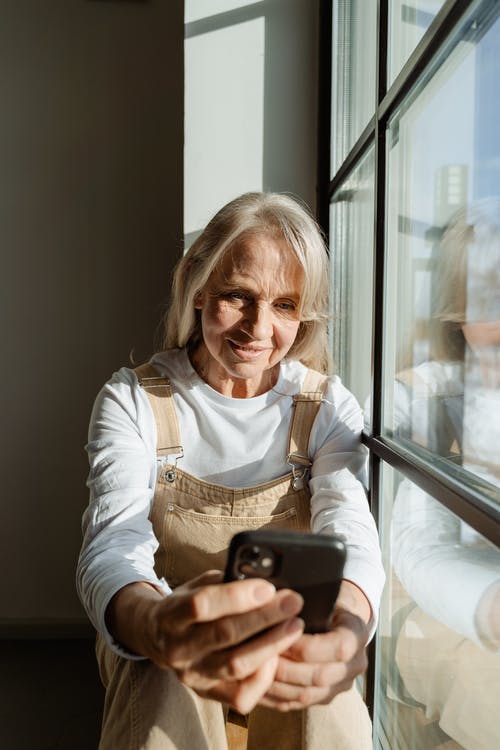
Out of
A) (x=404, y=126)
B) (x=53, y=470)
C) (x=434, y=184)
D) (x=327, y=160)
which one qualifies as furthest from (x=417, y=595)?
(x=53, y=470)

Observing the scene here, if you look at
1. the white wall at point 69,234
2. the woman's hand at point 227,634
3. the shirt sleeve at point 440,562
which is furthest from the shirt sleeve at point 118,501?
the white wall at point 69,234

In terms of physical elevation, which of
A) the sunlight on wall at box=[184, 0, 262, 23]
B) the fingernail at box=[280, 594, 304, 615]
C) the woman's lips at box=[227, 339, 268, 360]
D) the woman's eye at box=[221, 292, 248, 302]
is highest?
the sunlight on wall at box=[184, 0, 262, 23]

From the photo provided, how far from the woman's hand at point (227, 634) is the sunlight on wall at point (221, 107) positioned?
1.26 m

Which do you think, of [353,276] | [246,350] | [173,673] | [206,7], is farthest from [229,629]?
[206,7]

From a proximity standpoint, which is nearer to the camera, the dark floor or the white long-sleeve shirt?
the white long-sleeve shirt

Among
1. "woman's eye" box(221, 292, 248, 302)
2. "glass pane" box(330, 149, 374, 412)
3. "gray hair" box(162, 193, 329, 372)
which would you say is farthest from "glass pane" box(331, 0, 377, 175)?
"woman's eye" box(221, 292, 248, 302)

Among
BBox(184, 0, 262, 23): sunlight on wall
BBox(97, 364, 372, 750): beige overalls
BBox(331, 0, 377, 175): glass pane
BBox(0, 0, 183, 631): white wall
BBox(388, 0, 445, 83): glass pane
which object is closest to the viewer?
BBox(97, 364, 372, 750): beige overalls

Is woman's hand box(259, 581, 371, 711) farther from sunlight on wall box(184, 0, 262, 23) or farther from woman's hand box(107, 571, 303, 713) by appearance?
sunlight on wall box(184, 0, 262, 23)

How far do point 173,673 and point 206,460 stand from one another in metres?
0.43

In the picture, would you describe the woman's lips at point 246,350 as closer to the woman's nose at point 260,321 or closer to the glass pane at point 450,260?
the woman's nose at point 260,321

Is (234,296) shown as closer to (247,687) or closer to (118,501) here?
(118,501)

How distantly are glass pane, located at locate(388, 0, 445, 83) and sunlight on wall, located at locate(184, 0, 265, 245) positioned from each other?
587 millimetres

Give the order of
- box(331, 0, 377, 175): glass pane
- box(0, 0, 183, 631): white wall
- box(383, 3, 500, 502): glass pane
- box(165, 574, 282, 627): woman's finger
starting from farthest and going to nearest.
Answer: box(0, 0, 183, 631): white wall → box(331, 0, 377, 175): glass pane → box(383, 3, 500, 502): glass pane → box(165, 574, 282, 627): woman's finger

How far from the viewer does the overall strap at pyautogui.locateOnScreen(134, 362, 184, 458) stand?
1.24 meters
